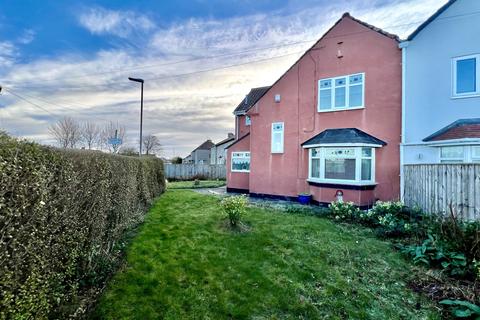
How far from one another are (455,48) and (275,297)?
11.6 metres

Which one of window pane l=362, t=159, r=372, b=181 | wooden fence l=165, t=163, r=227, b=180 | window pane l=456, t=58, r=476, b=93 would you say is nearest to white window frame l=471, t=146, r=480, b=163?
window pane l=456, t=58, r=476, b=93

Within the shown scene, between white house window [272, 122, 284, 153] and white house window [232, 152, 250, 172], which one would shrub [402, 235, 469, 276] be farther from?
white house window [232, 152, 250, 172]

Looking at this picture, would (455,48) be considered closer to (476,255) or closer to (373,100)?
(373,100)

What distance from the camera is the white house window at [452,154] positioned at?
944 centimetres

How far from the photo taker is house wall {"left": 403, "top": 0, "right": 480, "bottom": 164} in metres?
9.78

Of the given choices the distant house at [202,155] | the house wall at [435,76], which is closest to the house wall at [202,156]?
the distant house at [202,155]

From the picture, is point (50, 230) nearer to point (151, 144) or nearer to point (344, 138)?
point (344, 138)

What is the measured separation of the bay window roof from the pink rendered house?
4 centimetres

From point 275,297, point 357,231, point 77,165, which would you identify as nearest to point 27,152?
point 77,165

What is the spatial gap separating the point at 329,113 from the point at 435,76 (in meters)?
4.37

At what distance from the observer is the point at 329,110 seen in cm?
1293

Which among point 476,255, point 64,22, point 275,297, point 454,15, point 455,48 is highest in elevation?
point 454,15

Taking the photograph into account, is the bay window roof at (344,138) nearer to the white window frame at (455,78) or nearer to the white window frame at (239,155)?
the white window frame at (455,78)

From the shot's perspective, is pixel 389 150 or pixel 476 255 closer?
pixel 476 255
